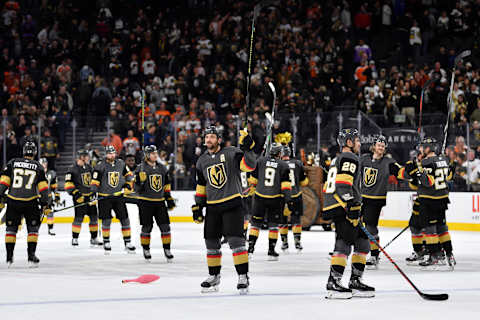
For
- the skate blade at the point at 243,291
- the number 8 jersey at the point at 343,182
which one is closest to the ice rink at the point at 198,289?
the skate blade at the point at 243,291

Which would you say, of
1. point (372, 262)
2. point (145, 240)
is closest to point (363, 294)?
point (372, 262)

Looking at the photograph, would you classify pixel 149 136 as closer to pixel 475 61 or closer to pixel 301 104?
pixel 301 104

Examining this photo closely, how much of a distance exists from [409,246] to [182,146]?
24.1 feet

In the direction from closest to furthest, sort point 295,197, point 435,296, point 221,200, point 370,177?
point 435,296 < point 221,200 < point 370,177 < point 295,197

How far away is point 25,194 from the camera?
457 inches

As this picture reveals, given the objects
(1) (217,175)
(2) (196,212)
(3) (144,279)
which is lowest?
(3) (144,279)

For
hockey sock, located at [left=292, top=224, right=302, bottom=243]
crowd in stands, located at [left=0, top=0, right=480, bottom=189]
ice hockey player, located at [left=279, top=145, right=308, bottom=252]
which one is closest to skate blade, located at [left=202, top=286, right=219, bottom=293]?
ice hockey player, located at [left=279, top=145, right=308, bottom=252]

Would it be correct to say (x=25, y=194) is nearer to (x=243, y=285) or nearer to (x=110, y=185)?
(x=110, y=185)

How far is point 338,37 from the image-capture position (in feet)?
76.4

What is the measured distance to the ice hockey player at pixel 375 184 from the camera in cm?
1120

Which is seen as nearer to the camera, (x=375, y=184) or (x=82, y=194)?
(x=375, y=184)

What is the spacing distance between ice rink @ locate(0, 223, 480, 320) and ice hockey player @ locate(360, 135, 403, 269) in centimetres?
60

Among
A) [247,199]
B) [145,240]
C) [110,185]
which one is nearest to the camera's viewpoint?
[145,240]

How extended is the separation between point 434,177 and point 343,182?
3.23 metres
